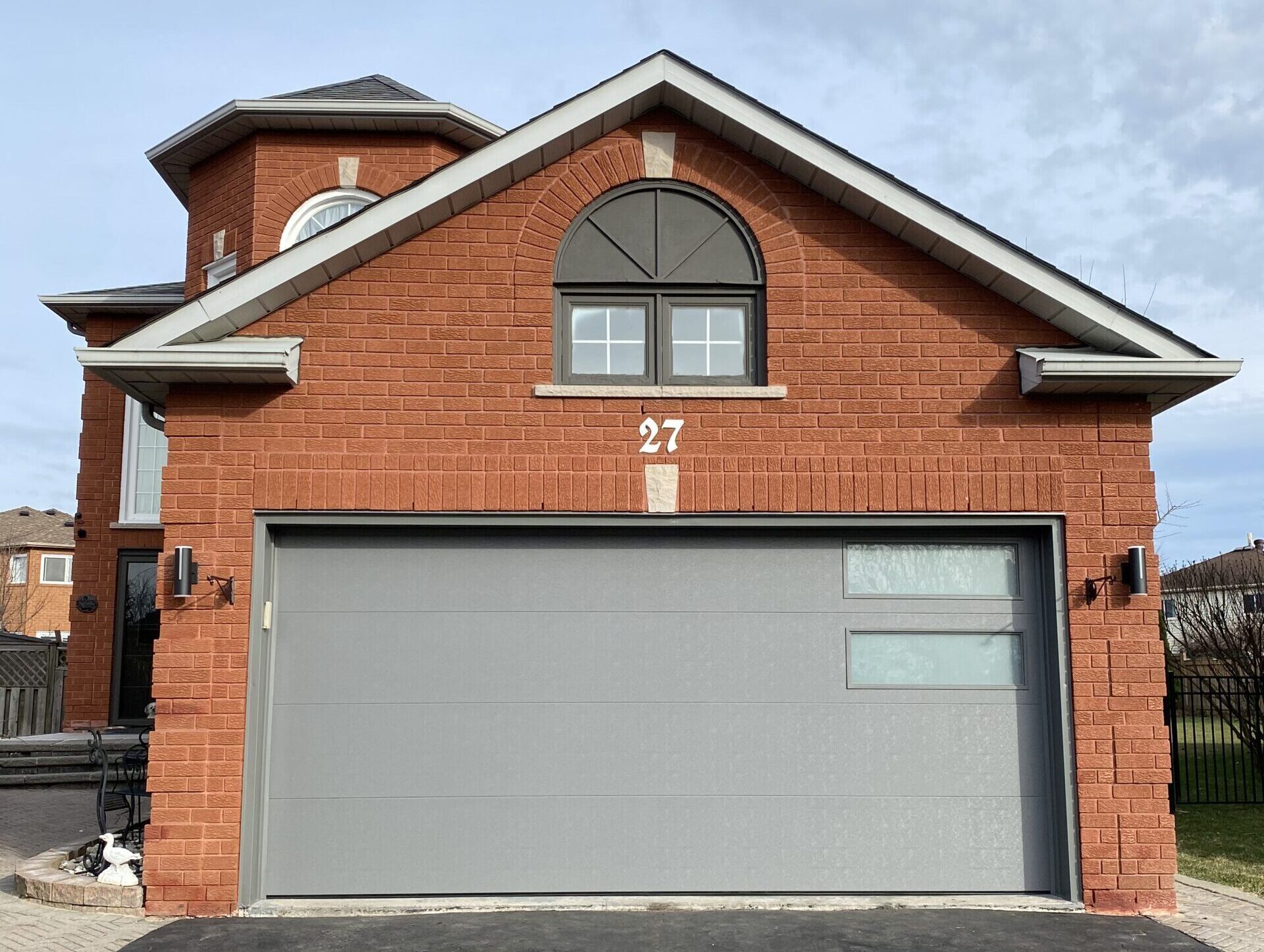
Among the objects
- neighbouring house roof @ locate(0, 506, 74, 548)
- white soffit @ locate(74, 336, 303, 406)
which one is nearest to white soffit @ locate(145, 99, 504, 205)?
white soffit @ locate(74, 336, 303, 406)

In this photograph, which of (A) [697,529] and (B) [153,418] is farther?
(B) [153,418]

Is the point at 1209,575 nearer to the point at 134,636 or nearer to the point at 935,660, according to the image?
the point at 935,660

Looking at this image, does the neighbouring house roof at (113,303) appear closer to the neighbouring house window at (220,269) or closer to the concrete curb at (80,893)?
the neighbouring house window at (220,269)

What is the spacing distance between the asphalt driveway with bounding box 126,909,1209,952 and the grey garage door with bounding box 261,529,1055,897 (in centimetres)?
45

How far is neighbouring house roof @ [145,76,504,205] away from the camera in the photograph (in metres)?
14.0

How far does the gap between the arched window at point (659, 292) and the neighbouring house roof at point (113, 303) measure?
8265 mm

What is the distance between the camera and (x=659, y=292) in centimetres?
891

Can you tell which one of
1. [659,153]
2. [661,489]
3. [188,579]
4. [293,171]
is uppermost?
[293,171]

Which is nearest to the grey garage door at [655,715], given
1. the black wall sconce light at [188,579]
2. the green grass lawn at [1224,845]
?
the black wall sconce light at [188,579]

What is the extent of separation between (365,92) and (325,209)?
1747 millimetres

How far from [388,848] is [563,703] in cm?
160

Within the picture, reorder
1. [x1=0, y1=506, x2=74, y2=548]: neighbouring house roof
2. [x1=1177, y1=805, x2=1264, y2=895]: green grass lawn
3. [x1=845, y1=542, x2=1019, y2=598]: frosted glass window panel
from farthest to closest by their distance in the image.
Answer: [x1=0, y1=506, x2=74, y2=548]: neighbouring house roof, [x1=1177, y1=805, x2=1264, y2=895]: green grass lawn, [x1=845, y1=542, x2=1019, y2=598]: frosted glass window panel

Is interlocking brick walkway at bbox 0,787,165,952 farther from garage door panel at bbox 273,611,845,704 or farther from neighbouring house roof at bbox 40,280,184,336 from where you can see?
neighbouring house roof at bbox 40,280,184,336

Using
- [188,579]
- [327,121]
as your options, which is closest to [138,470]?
[327,121]
